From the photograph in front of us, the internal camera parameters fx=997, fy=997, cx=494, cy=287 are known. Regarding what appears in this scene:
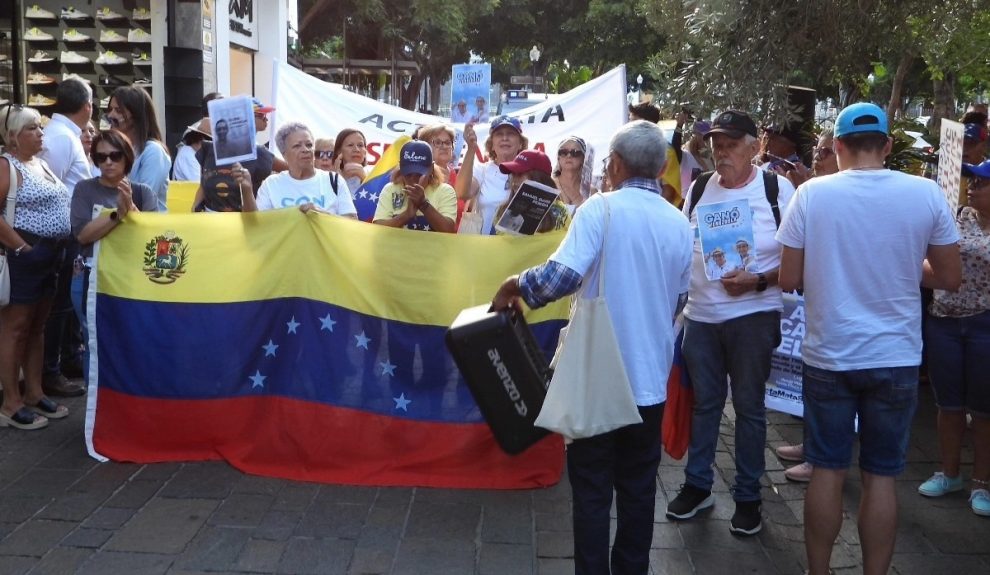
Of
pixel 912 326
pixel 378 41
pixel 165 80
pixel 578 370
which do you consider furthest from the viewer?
pixel 378 41

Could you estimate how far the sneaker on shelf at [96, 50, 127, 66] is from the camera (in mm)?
12695

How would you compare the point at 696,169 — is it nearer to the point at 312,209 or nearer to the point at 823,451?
the point at 312,209

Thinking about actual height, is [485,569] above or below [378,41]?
below

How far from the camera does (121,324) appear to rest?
5.39 meters

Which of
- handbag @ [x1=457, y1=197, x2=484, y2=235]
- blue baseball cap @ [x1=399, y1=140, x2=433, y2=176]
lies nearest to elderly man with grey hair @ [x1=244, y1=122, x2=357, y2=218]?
blue baseball cap @ [x1=399, y1=140, x2=433, y2=176]

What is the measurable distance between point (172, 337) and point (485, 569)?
2235 mm

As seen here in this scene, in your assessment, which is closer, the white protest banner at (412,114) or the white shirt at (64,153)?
the white shirt at (64,153)

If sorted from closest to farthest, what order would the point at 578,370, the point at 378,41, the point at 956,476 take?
the point at 578,370 < the point at 956,476 < the point at 378,41

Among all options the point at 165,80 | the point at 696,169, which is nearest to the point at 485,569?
the point at 696,169

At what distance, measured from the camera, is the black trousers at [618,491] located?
3.69 metres

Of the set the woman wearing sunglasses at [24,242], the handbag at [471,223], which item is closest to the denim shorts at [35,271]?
the woman wearing sunglasses at [24,242]

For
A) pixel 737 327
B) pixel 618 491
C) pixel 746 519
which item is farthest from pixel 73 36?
pixel 618 491

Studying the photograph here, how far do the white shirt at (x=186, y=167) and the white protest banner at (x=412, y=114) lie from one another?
1109mm

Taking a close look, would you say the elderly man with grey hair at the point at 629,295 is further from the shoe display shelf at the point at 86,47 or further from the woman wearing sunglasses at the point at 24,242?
the shoe display shelf at the point at 86,47
